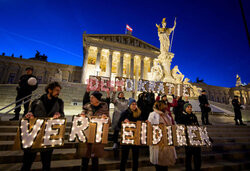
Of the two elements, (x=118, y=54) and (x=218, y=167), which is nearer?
(x=218, y=167)

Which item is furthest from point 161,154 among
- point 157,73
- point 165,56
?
point 165,56

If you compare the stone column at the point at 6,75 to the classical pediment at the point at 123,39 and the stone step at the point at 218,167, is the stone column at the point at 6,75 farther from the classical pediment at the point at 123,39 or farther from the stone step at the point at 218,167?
the stone step at the point at 218,167

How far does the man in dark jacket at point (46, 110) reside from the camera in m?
1.88

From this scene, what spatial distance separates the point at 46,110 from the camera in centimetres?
211

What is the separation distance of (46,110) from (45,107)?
0.19ft

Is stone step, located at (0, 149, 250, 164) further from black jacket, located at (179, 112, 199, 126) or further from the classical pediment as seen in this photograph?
the classical pediment

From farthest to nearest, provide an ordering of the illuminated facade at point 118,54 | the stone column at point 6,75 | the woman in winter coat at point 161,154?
the stone column at point 6,75
the illuminated facade at point 118,54
the woman in winter coat at point 161,154

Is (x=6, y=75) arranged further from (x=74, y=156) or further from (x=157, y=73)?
(x=74, y=156)

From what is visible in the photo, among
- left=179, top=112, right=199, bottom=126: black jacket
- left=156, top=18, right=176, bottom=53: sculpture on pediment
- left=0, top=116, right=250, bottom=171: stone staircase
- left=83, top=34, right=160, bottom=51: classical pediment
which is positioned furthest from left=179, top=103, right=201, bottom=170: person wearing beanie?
left=83, top=34, right=160, bottom=51: classical pediment

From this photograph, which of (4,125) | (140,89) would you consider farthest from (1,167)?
(140,89)

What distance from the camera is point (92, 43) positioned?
1130 inches

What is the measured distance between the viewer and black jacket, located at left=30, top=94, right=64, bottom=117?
2.04m

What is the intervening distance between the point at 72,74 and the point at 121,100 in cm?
3687

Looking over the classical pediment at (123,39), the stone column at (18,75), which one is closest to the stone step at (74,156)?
the classical pediment at (123,39)
